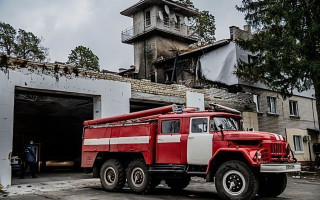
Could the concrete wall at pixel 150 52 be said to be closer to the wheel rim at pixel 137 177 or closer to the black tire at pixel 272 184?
the wheel rim at pixel 137 177

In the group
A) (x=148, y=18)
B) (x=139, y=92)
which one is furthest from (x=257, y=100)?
(x=148, y=18)

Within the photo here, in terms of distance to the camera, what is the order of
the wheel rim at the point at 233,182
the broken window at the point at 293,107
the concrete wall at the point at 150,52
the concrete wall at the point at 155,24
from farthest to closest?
1. the concrete wall at the point at 155,24
2. the concrete wall at the point at 150,52
3. the broken window at the point at 293,107
4. the wheel rim at the point at 233,182

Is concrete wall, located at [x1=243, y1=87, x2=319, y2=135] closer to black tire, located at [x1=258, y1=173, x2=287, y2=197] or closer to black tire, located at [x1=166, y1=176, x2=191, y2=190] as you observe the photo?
black tire, located at [x1=166, y1=176, x2=191, y2=190]

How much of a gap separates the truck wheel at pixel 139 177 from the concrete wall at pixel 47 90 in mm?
4898

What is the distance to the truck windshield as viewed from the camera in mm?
9795

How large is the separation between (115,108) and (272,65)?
8.48 m

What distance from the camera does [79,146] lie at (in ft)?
79.5

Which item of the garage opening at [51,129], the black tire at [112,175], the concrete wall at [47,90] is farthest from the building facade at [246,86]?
the black tire at [112,175]

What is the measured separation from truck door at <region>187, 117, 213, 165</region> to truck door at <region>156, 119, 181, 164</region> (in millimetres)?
425

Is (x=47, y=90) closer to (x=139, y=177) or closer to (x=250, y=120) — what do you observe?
(x=139, y=177)

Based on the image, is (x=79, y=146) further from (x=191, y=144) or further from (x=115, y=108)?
(x=191, y=144)

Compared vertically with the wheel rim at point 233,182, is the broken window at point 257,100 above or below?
above

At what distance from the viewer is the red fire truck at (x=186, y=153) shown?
8641 millimetres

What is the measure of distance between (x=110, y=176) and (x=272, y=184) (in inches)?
209
